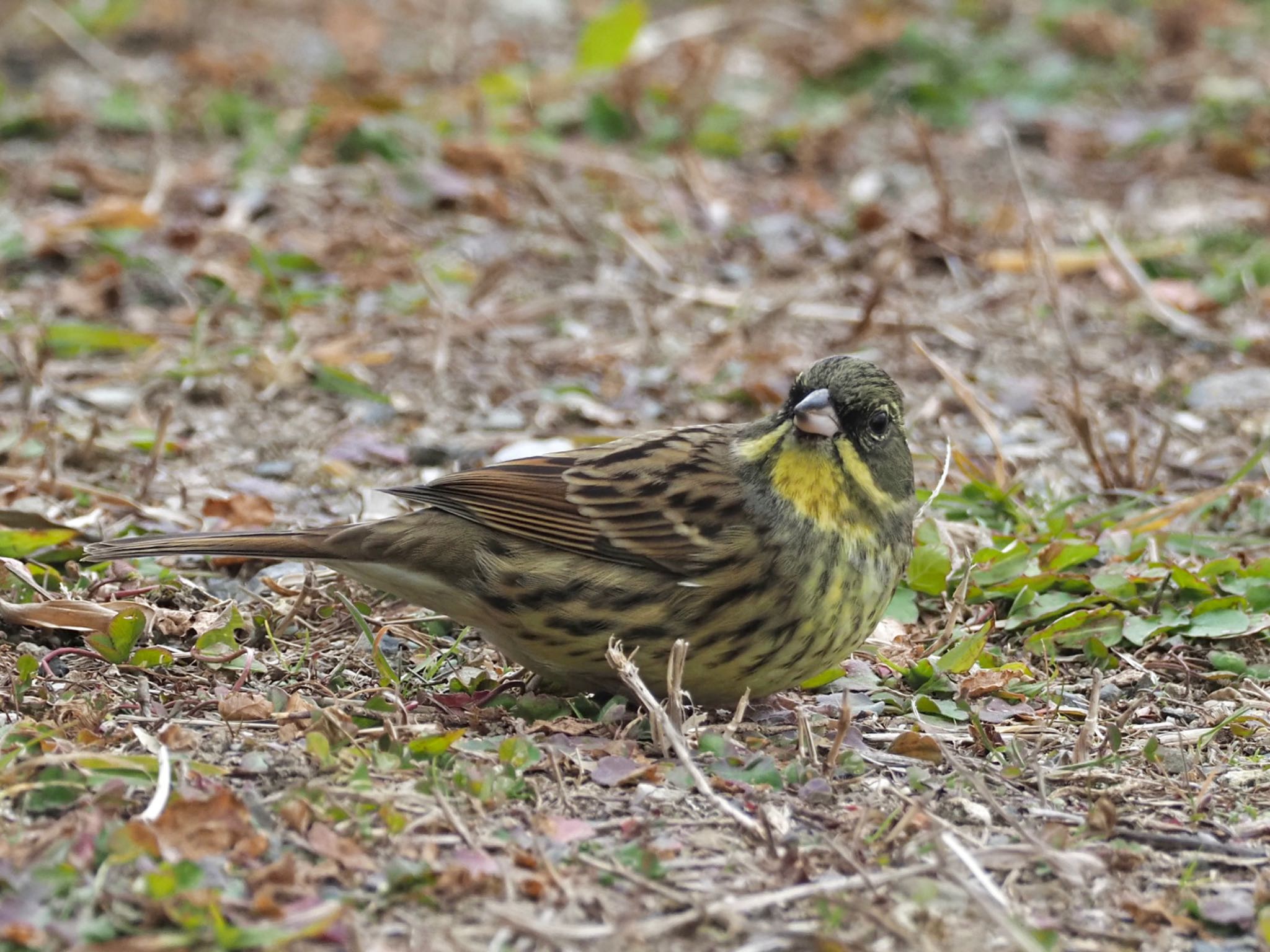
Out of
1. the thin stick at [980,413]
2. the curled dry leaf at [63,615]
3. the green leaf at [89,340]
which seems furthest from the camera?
the green leaf at [89,340]

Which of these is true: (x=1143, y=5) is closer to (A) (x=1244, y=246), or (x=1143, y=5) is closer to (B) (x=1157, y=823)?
(A) (x=1244, y=246)

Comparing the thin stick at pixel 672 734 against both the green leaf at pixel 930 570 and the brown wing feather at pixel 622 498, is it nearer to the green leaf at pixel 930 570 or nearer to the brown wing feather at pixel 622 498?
the brown wing feather at pixel 622 498

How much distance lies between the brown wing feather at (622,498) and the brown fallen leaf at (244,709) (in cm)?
Result: 73

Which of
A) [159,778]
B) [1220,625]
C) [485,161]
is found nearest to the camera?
[159,778]

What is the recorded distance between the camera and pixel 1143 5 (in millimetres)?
12016

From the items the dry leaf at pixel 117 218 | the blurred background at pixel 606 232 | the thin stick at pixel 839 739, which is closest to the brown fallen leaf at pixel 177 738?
the thin stick at pixel 839 739

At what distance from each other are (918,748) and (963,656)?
0.54 m

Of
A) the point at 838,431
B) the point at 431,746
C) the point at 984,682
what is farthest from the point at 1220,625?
the point at 431,746

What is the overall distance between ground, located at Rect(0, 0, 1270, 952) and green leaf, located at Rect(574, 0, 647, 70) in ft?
0.07

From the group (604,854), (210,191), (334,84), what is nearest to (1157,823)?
(604,854)

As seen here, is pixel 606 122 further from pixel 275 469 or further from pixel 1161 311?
pixel 275 469

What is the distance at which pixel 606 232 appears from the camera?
26.6 ft

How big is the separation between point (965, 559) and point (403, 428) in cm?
238

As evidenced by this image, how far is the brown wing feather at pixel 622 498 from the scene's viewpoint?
4.33 meters
